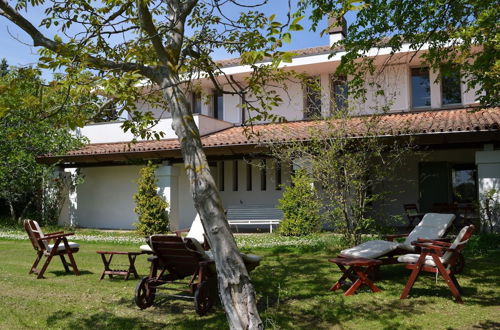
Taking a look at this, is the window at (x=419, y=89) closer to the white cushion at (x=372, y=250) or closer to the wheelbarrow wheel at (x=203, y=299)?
the white cushion at (x=372, y=250)

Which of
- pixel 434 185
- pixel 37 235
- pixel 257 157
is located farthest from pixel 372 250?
pixel 434 185

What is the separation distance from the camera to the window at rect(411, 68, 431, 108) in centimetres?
1673

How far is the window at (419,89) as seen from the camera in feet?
54.9

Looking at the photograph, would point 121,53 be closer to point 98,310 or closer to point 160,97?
point 160,97

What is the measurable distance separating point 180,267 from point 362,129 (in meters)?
5.82

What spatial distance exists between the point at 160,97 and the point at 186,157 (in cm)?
361

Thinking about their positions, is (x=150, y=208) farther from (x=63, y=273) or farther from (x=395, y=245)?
(x=395, y=245)

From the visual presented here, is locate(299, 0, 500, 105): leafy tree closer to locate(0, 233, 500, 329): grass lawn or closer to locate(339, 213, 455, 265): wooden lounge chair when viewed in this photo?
locate(339, 213, 455, 265): wooden lounge chair

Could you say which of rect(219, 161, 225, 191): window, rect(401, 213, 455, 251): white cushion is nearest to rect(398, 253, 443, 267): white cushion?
rect(401, 213, 455, 251): white cushion

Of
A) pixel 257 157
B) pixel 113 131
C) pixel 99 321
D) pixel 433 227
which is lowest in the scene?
pixel 99 321

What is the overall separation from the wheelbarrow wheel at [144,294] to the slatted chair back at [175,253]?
0.35 m

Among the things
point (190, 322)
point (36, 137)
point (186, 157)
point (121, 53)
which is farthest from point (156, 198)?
point (186, 157)

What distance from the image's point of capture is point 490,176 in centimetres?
1210

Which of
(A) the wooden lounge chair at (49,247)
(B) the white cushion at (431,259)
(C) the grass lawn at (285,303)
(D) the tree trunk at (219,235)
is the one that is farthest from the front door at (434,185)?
(D) the tree trunk at (219,235)
